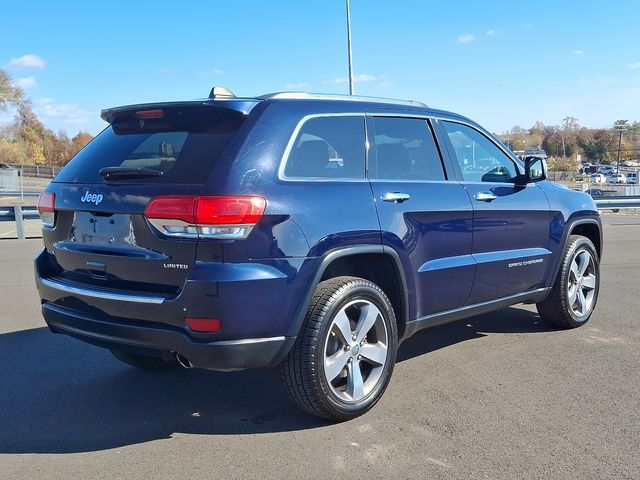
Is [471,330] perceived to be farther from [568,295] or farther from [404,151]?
[404,151]

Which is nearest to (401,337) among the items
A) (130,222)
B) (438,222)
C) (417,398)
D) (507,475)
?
(417,398)

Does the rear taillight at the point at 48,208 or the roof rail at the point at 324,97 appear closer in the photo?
the roof rail at the point at 324,97

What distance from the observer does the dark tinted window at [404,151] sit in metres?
4.06

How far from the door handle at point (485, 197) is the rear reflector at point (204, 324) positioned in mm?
2340

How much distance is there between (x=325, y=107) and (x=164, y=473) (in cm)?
226

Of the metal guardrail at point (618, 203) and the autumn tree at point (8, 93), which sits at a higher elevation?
the autumn tree at point (8, 93)

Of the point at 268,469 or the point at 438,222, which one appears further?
the point at 438,222

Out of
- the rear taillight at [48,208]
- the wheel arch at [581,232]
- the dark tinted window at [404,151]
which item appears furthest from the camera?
the wheel arch at [581,232]

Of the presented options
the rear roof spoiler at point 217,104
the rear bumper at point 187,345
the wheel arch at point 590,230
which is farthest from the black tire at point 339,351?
the wheel arch at point 590,230

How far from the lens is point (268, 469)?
10.1 feet

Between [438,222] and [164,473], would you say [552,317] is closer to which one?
[438,222]

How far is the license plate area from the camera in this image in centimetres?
337

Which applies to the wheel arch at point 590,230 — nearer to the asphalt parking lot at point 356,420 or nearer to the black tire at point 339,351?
the asphalt parking lot at point 356,420

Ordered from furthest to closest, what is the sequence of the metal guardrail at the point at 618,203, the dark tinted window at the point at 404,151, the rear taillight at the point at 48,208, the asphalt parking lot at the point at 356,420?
the metal guardrail at the point at 618,203, the dark tinted window at the point at 404,151, the rear taillight at the point at 48,208, the asphalt parking lot at the point at 356,420
